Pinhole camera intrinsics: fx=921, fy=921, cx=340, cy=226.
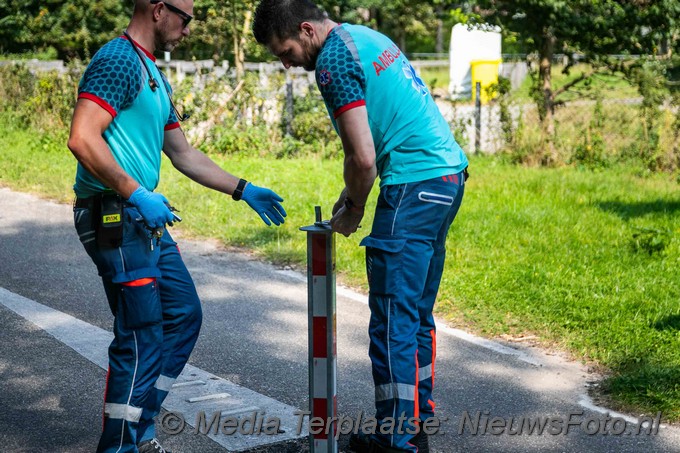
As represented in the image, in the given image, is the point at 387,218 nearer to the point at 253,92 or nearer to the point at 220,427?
the point at 220,427

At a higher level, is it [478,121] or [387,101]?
[387,101]

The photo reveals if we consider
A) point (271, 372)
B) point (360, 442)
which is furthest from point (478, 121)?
point (360, 442)

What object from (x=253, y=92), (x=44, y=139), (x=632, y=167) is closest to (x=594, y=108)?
(x=632, y=167)

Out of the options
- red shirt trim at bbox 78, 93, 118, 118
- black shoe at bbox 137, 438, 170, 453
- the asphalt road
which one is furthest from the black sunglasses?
the asphalt road

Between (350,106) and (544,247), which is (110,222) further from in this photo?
(544,247)

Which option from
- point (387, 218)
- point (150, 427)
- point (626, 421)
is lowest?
point (626, 421)

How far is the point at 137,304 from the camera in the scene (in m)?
3.59

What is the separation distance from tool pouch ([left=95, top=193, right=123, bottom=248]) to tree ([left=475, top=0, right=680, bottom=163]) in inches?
419

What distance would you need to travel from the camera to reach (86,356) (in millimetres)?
5492

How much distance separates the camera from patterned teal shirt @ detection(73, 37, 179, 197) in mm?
3426

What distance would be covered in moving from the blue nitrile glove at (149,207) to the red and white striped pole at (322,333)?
1.94 feet

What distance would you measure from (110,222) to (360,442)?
1516 millimetres

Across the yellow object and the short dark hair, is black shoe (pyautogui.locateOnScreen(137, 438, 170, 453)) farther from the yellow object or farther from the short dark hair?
the yellow object

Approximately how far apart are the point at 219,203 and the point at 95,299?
3.39 metres
